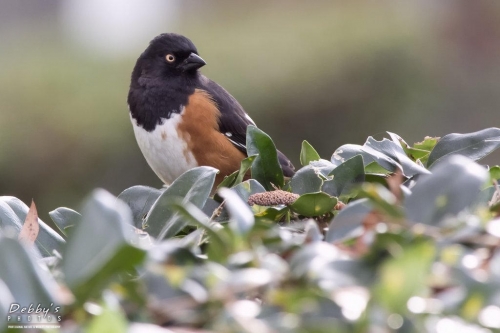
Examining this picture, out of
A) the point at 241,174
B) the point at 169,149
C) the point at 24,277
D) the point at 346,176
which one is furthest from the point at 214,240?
the point at 169,149

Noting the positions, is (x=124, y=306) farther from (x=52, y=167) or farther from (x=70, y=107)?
(x=70, y=107)

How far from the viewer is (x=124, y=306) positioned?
34.0 inches

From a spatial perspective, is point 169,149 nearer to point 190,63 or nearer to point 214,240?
point 190,63

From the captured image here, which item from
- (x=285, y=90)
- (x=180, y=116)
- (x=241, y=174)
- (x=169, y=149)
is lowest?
(x=285, y=90)

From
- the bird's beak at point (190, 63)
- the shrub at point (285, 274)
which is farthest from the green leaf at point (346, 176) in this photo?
the bird's beak at point (190, 63)

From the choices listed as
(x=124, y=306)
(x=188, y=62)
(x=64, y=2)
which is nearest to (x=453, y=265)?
(x=124, y=306)

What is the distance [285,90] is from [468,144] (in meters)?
5.46

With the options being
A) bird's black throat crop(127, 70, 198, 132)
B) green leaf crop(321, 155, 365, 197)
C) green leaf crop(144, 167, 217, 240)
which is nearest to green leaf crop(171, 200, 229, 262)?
green leaf crop(144, 167, 217, 240)

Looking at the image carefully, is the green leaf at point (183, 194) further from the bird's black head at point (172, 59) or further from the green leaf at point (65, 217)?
the bird's black head at point (172, 59)

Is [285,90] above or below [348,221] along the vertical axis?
below

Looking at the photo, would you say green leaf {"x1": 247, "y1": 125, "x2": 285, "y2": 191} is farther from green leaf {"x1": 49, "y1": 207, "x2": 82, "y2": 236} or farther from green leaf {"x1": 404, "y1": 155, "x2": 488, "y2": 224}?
green leaf {"x1": 404, "y1": 155, "x2": 488, "y2": 224}

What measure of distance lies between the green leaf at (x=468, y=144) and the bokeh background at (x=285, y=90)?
4810 millimetres

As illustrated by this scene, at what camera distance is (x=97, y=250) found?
0.87 meters

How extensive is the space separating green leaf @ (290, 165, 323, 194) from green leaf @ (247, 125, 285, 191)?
0.12 meters
